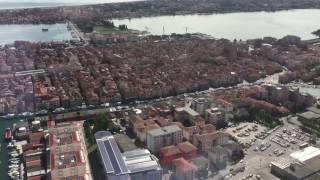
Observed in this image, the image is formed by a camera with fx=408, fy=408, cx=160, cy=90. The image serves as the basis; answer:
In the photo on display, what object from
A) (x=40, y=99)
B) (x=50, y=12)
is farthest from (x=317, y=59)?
(x=50, y=12)

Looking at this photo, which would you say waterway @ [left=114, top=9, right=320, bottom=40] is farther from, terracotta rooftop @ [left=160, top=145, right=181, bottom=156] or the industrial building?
the industrial building

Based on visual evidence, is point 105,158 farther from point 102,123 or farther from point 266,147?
point 266,147

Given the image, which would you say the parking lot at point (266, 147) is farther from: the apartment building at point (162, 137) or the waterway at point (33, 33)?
the waterway at point (33, 33)

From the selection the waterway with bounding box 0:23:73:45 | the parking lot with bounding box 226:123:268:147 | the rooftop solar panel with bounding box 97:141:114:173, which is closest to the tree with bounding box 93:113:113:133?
the rooftop solar panel with bounding box 97:141:114:173

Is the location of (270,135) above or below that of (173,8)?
below

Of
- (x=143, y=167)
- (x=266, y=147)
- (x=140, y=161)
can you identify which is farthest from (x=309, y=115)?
(x=143, y=167)

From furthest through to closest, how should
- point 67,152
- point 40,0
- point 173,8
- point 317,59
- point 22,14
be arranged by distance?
1. point 40,0
2. point 173,8
3. point 22,14
4. point 317,59
5. point 67,152

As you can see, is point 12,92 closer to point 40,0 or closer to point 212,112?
point 212,112
